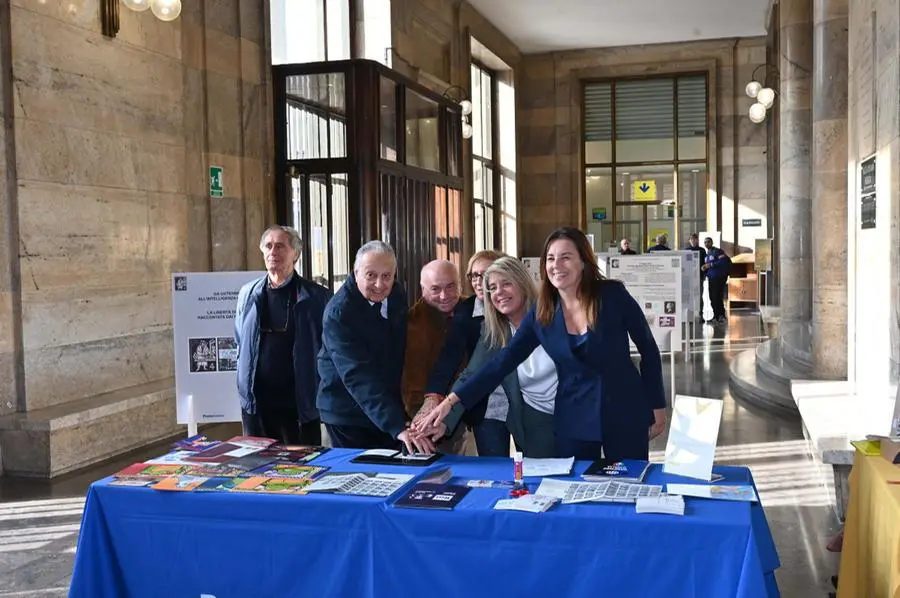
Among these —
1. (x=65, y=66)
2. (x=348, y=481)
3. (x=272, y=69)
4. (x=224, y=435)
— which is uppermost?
(x=272, y=69)

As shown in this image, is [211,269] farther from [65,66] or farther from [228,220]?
[65,66]

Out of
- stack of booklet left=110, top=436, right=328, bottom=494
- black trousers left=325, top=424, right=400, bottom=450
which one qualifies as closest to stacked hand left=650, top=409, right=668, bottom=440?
black trousers left=325, top=424, right=400, bottom=450

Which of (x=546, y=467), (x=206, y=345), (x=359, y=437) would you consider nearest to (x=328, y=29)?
(x=206, y=345)

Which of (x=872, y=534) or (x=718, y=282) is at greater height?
(x=718, y=282)

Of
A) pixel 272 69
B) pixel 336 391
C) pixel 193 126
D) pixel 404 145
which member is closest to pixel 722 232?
pixel 404 145

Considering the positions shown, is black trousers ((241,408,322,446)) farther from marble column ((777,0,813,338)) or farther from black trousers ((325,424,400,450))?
marble column ((777,0,813,338))

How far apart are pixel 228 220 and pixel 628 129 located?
1525cm

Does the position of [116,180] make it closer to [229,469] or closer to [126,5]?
[126,5]

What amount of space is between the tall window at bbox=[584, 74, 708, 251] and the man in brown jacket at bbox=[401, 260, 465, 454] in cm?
1868

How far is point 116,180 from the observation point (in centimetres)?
759

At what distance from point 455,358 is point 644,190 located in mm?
19488

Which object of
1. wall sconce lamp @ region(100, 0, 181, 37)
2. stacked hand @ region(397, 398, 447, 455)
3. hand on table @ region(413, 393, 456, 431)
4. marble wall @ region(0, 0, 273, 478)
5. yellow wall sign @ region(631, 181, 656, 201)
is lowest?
stacked hand @ region(397, 398, 447, 455)

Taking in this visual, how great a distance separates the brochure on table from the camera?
310 centimetres

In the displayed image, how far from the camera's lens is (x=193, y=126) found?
8.67 meters
